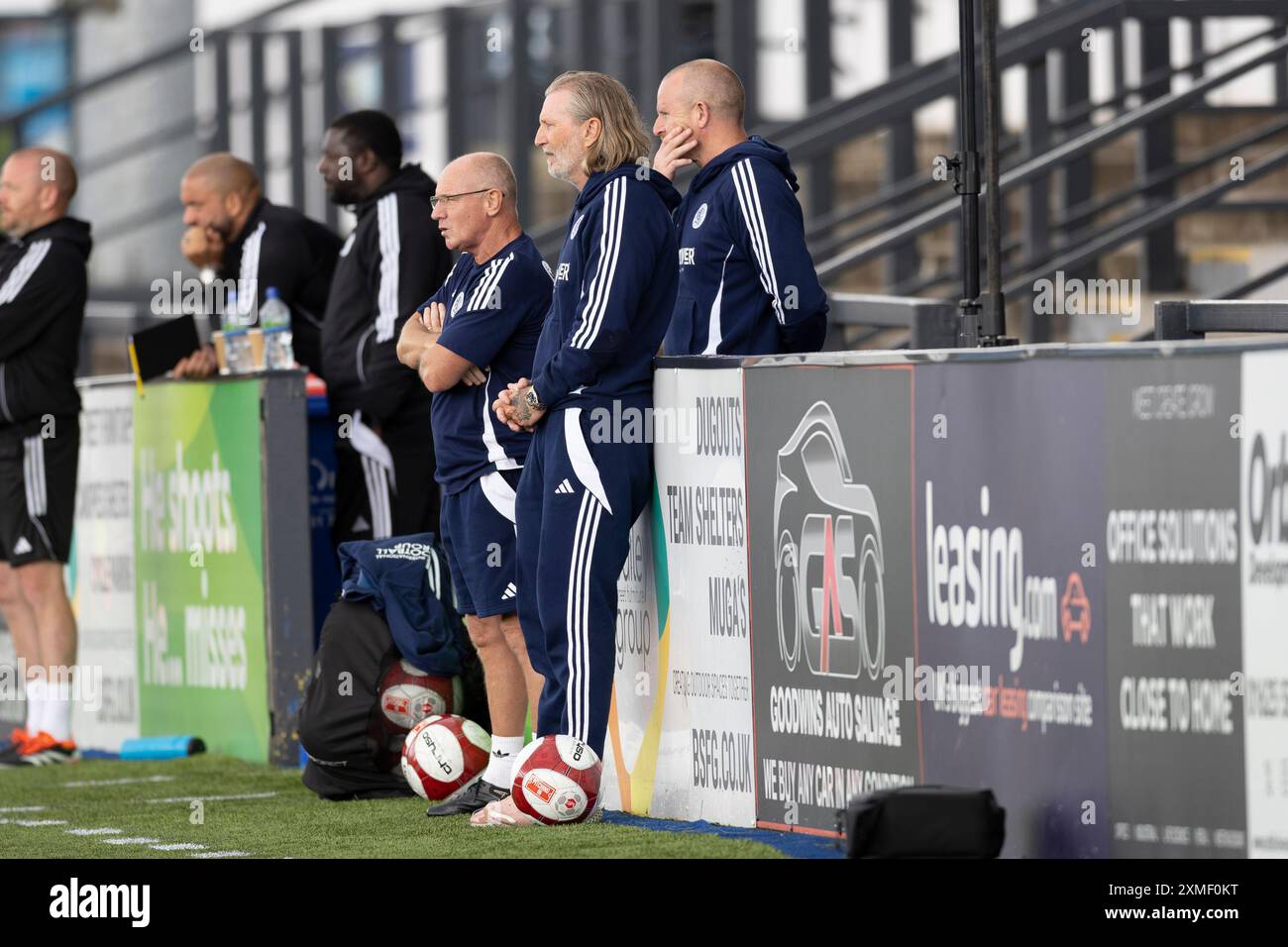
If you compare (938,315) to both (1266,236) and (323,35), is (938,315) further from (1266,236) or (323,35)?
(323,35)

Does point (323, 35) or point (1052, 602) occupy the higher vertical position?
point (323, 35)

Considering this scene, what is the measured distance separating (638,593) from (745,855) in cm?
124

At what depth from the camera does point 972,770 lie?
5.71 meters

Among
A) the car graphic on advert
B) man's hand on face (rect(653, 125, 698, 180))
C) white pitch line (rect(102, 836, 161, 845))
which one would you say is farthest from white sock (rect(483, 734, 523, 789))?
man's hand on face (rect(653, 125, 698, 180))

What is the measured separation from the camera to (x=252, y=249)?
30.4 feet

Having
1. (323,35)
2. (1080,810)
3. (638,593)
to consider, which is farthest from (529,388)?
(323,35)

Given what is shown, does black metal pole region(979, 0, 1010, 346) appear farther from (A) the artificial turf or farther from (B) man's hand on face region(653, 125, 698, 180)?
(A) the artificial turf

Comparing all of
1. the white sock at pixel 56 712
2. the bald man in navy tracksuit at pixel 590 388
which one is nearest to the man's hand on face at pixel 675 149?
the bald man in navy tracksuit at pixel 590 388

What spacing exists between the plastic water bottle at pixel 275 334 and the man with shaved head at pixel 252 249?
Answer: 0.32ft

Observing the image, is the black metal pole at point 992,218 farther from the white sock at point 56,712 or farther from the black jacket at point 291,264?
the white sock at point 56,712

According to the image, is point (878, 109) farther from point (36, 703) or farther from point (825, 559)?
point (825, 559)

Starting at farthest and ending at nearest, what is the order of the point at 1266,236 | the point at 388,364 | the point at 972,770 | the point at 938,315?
the point at 1266,236 < the point at 388,364 < the point at 938,315 < the point at 972,770

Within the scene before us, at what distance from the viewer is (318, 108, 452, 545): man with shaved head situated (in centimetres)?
851

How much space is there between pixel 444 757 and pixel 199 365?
2.46 m
